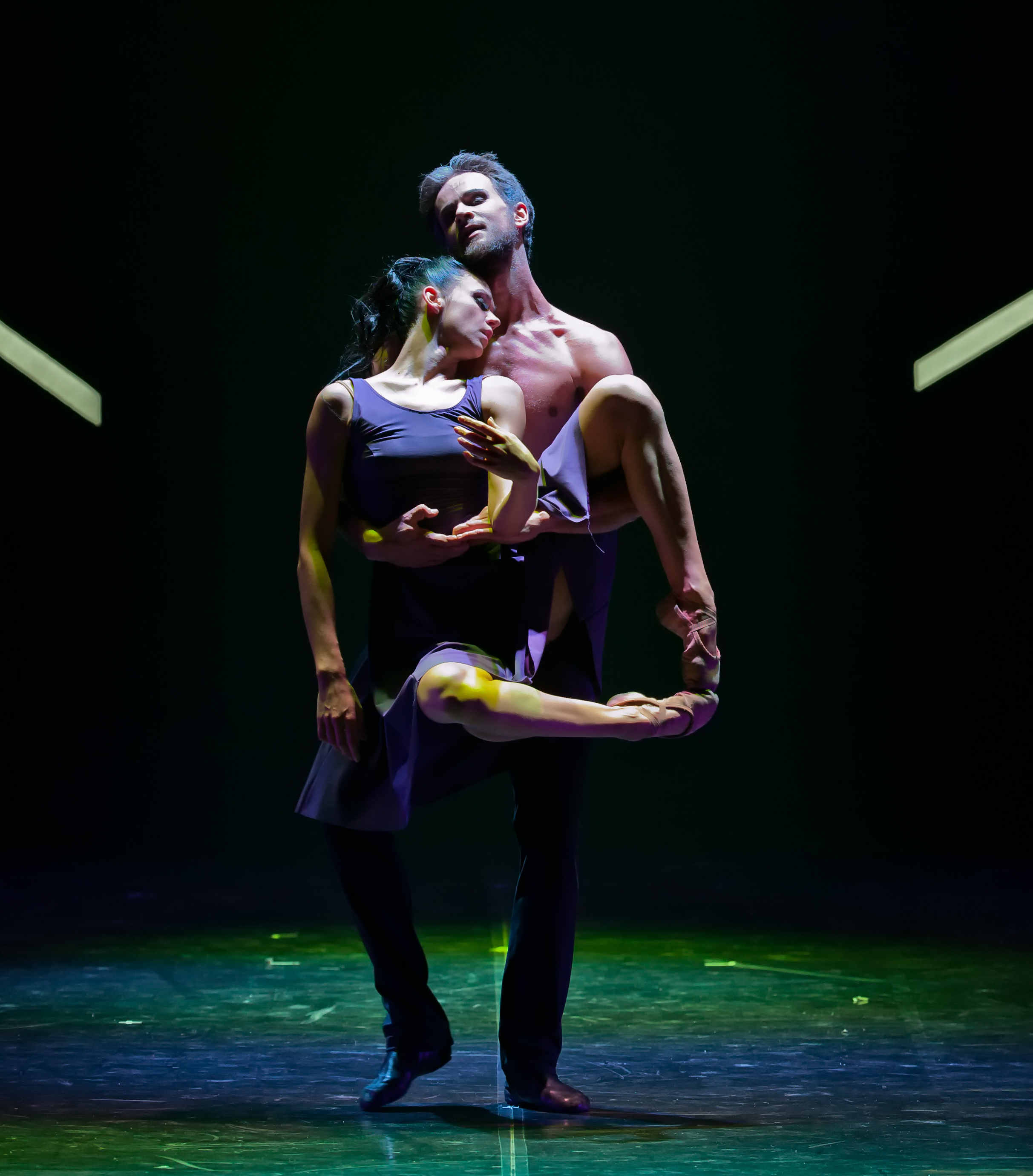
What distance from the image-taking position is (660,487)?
2752 mm

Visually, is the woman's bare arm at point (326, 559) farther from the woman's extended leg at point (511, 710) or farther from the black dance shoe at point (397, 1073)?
the black dance shoe at point (397, 1073)

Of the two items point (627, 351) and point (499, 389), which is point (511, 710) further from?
point (627, 351)

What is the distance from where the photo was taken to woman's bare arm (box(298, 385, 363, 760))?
2.73 m

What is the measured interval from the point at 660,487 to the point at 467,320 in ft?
1.44

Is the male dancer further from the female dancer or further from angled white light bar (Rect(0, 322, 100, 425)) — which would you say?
angled white light bar (Rect(0, 322, 100, 425))

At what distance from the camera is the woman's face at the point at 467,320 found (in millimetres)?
2809

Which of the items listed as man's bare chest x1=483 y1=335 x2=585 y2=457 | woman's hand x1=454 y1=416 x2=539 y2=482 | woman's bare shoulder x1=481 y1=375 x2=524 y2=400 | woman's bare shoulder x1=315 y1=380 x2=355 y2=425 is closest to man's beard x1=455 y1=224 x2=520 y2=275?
man's bare chest x1=483 y1=335 x2=585 y2=457

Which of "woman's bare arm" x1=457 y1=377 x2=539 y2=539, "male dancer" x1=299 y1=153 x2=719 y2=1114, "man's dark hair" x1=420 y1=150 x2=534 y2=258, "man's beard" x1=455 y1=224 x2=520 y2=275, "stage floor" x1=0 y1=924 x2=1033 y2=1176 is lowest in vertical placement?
"stage floor" x1=0 y1=924 x2=1033 y2=1176

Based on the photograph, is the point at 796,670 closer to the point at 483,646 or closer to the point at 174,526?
the point at 174,526

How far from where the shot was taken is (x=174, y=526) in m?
5.99

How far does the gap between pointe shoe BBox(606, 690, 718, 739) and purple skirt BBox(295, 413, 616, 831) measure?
7.4 inches

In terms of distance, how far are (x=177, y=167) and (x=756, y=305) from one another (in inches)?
85.1

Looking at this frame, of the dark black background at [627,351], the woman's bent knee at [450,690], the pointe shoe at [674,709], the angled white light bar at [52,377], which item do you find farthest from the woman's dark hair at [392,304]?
the angled white light bar at [52,377]

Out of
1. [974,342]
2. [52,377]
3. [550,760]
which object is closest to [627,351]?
[974,342]
